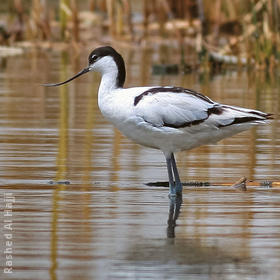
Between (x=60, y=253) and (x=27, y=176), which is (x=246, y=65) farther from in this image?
(x=60, y=253)

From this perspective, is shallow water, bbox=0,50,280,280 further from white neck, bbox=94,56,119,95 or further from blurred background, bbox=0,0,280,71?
blurred background, bbox=0,0,280,71

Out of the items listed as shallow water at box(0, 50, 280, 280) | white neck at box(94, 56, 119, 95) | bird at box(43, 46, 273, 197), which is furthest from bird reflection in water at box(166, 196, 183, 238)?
white neck at box(94, 56, 119, 95)

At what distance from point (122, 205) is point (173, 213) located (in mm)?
406

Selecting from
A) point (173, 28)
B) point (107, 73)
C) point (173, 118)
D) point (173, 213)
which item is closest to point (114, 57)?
point (107, 73)

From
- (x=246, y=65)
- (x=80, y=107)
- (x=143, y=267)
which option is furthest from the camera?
(x=246, y=65)

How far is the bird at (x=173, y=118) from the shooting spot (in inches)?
342

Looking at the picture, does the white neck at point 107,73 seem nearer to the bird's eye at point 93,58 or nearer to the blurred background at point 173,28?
the bird's eye at point 93,58

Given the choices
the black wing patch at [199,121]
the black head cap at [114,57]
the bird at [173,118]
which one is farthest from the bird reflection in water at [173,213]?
the black head cap at [114,57]

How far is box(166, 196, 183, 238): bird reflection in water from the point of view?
7.06 m

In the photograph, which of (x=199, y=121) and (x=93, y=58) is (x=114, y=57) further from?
(x=199, y=121)

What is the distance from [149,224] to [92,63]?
2501mm

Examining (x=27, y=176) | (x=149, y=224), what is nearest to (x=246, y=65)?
(x=27, y=176)

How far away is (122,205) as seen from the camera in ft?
26.2

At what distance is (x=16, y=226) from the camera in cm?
712
